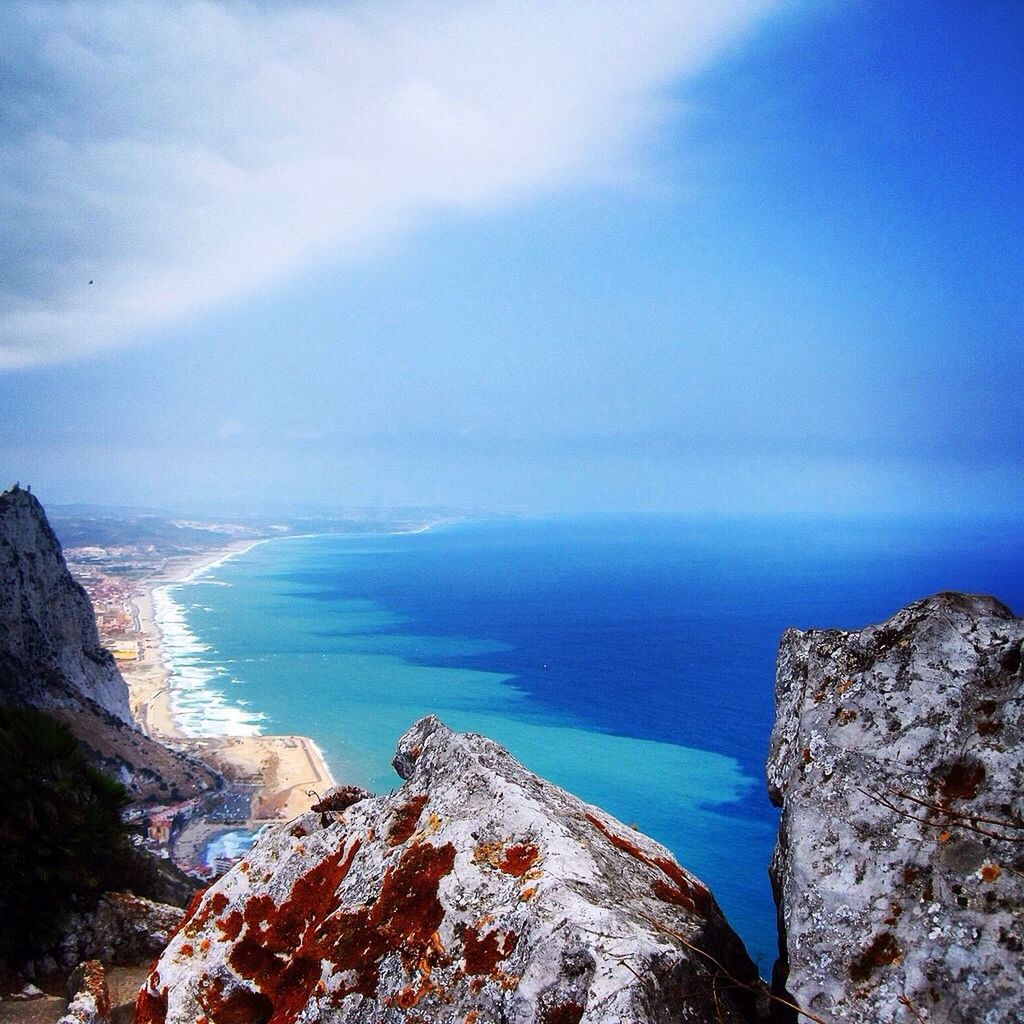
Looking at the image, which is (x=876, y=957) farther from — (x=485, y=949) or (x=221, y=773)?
(x=221, y=773)

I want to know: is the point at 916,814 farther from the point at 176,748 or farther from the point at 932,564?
the point at 932,564

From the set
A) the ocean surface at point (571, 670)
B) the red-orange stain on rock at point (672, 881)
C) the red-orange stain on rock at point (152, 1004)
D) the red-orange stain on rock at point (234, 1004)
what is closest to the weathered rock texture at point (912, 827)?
the red-orange stain on rock at point (672, 881)

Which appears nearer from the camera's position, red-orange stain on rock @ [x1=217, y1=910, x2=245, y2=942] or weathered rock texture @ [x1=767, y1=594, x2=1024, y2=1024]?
weathered rock texture @ [x1=767, y1=594, x2=1024, y2=1024]

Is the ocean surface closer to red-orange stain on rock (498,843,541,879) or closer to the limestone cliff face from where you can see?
→ the limestone cliff face

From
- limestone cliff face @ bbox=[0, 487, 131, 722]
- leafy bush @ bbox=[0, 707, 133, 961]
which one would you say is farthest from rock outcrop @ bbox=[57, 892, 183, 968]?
limestone cliff face @ bbox=[0, 487, 131, 722]

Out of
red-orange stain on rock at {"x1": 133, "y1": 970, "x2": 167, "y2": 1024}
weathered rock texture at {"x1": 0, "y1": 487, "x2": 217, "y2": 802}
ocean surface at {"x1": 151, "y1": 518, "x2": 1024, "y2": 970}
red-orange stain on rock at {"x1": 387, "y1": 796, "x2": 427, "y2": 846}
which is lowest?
ocean surface at {"x1": 151, "y1": 518, "x2": 1024, "y2": 970}

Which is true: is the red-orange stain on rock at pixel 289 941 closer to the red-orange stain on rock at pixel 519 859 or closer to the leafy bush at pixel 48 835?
the red-orange stain on rock at pixel 519 859

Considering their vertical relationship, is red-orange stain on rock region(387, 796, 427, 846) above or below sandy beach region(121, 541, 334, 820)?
above
